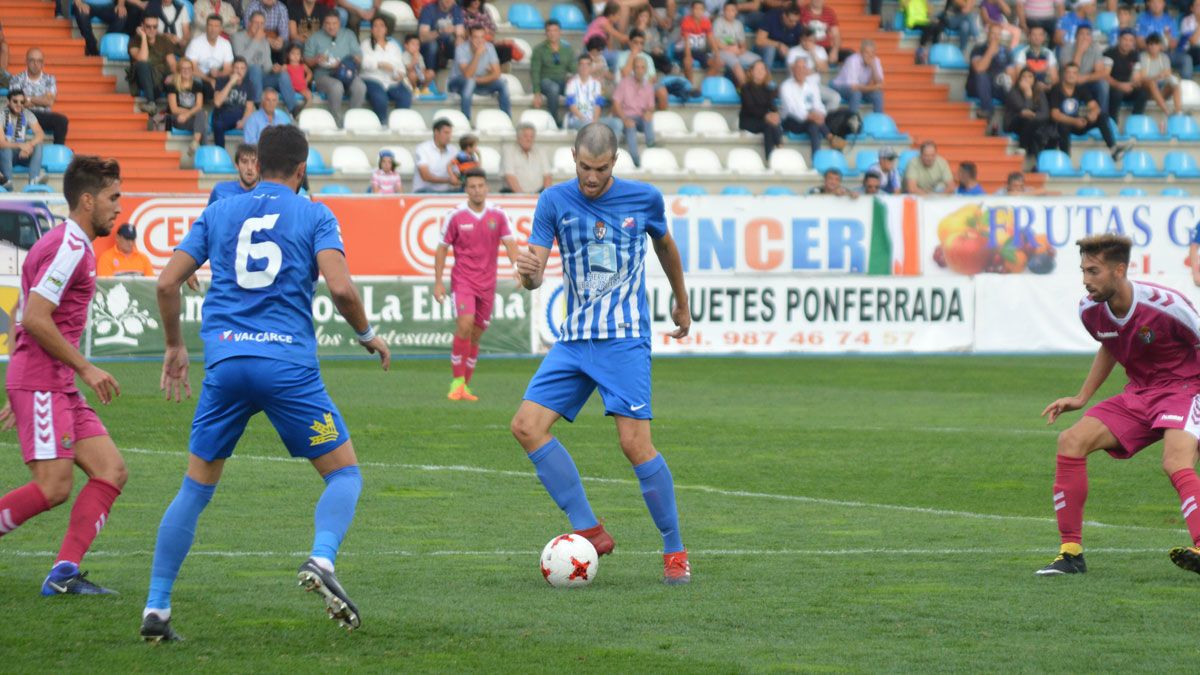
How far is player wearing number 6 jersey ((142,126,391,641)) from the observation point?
6.22 metres

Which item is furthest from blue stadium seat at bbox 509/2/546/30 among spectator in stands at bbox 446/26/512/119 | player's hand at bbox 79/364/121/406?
player's hand at bbox 79/364/121/406

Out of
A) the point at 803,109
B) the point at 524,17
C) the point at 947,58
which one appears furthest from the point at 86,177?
the point at 947,58

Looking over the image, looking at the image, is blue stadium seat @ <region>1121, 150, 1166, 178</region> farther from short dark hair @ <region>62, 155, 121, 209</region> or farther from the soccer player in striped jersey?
short dark hair @ <region>62, 155, 121, 209</region>

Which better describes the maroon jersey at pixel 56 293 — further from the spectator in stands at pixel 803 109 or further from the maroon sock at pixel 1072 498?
the spectator in stands at pixel 803 109

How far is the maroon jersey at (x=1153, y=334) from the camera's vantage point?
7984 millimetres

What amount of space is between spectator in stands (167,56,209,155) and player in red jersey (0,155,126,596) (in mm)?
16998

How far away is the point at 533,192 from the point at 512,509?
45.2 feet

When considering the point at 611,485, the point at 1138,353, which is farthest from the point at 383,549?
the point at 1138,353

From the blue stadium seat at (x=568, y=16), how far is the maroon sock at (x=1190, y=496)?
21.1 metres

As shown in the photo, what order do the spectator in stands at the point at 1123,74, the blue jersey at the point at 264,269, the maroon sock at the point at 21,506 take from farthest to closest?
1. the spectator in stands at the point at 1123,74
2. the maroon sock at the point at 21,506
3. the blue jersey at the point at 264,269

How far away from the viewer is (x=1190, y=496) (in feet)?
25.6

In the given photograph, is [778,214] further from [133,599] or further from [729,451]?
[133,599]

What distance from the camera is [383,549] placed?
28.1 ft

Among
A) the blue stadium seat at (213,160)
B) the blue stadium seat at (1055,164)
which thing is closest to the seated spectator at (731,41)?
the blue stadium seat at (1055,164)
